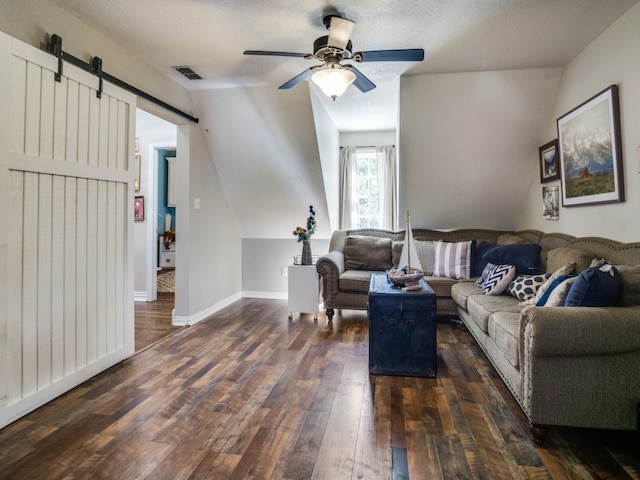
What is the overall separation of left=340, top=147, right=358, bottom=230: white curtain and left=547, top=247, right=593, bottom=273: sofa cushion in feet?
8.76

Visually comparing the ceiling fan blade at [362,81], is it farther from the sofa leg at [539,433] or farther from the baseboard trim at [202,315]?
the baseboard trim at [202,315]

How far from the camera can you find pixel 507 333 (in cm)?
203

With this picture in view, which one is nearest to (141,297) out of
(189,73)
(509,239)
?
(189,73)

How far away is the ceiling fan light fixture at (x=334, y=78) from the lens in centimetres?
230

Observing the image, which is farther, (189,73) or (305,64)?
(189,73)

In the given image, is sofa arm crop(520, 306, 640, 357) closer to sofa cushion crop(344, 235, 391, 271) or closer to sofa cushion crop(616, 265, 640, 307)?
sofa cushion crop(616, 265, 640, 307)

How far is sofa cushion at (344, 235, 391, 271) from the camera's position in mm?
4219

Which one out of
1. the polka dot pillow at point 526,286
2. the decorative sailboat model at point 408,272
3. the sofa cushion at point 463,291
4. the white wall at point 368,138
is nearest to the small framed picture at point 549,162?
the polka dot pillow at point 526,286

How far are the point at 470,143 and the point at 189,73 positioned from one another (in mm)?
2862

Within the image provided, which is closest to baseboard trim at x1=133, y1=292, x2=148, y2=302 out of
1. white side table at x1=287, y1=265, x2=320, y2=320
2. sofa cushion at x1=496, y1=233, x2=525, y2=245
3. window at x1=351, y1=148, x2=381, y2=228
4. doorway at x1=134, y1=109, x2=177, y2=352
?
doorway at x1=134, y1=109, x2=177, y2=352

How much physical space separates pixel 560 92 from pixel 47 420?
14.7 ft

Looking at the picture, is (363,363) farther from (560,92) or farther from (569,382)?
(560,92)

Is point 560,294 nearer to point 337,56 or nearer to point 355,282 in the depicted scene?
point 337,56

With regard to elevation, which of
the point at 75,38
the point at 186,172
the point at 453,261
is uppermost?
the point at 75,38
